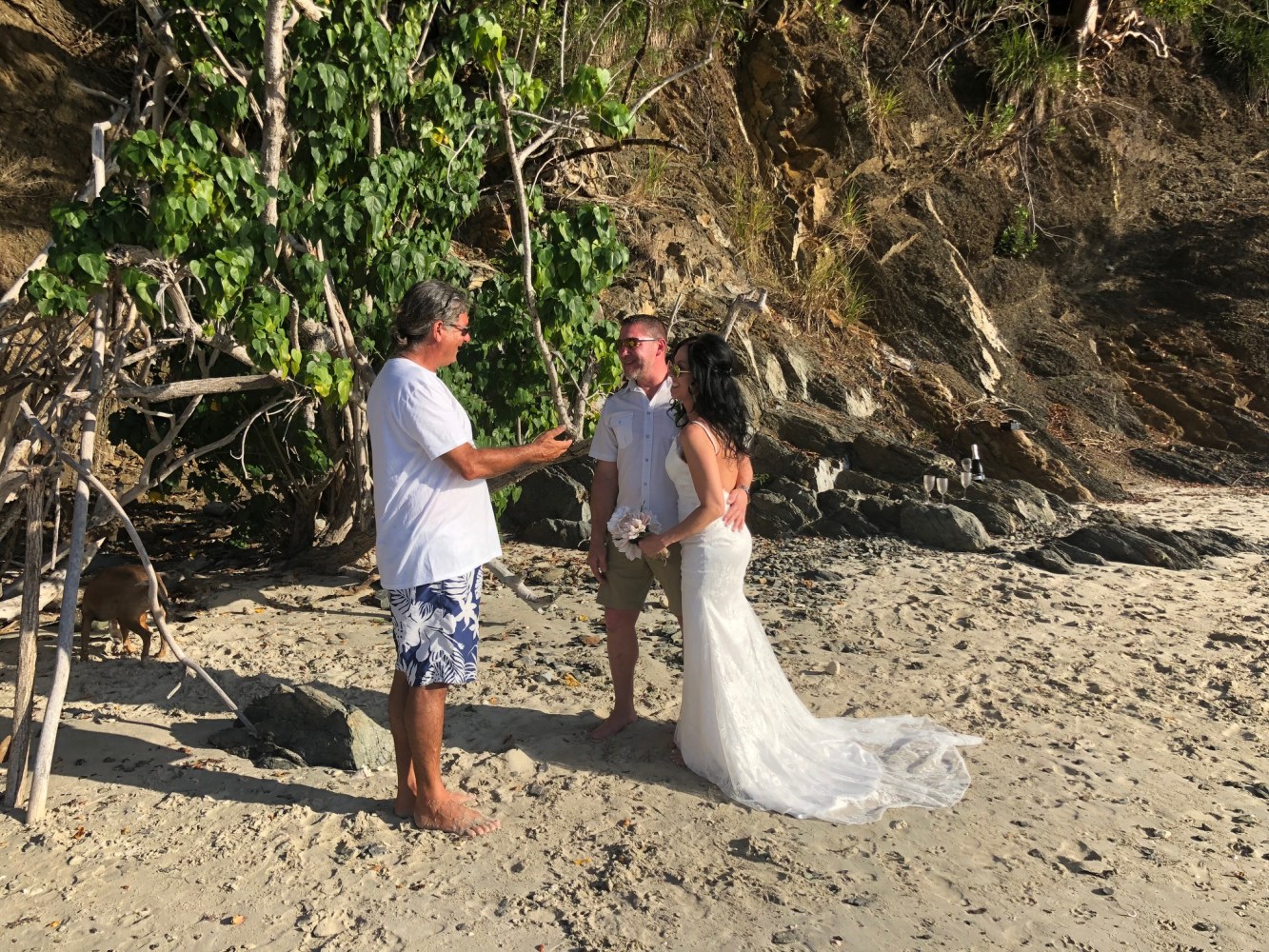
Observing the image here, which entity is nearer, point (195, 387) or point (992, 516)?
point (195, 387)

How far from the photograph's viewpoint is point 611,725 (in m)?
4.39

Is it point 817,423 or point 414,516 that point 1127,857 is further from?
point 817,423

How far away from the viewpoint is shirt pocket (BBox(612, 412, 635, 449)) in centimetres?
405

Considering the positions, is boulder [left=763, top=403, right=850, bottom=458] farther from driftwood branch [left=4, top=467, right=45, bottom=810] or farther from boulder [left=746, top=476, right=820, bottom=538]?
driftwood branch [left=4, top=467, right=45, bottom=810]

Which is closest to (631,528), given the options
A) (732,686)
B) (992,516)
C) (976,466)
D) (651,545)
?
(651,545)

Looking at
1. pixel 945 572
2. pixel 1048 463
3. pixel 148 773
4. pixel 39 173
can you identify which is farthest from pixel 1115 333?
pixel 148 773

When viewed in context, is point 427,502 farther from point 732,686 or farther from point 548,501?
point 548,501

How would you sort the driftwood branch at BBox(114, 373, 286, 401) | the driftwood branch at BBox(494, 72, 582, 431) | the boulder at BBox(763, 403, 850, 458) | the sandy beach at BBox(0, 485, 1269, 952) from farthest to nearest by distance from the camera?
1. the boulder at BBox(763, 403, 850, 458)
2. the driftwood branch at BBox(494, 72, 582, 431)
3. the driftwood branch at BBox(114, 373, 286, 401)
4. the sandy beach at BBox(0, 485, 1269, 952)

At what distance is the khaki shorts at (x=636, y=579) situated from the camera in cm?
410

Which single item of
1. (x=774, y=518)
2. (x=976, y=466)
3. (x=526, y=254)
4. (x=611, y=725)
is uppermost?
(x=526, y=254)

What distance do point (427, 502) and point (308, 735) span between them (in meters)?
1.33

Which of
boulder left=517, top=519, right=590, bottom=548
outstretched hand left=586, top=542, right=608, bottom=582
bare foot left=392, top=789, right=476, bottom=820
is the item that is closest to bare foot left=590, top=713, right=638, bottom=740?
outstretched hand left=586, top=542, right=608, bottom=582

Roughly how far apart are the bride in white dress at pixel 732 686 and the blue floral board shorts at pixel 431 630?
0.80 m

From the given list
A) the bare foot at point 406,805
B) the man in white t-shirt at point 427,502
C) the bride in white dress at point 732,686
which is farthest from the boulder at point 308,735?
the bride in white dress at point 732,686
